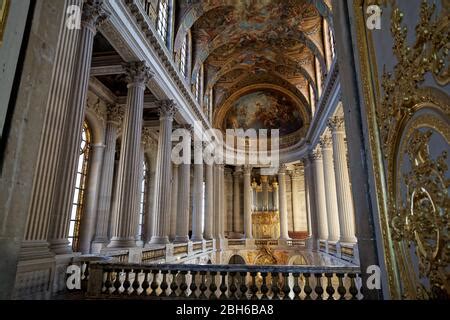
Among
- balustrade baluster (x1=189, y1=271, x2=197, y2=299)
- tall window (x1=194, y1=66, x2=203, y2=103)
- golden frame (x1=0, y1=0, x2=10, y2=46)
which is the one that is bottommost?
balustrade baluster (x1=189, y1=271, x2=197, y2=299)

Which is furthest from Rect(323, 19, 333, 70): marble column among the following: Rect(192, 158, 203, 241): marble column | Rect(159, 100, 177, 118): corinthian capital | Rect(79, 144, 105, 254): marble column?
Rect(79, 144, 105, 254): marble column

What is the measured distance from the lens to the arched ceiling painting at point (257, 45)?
46.2ft

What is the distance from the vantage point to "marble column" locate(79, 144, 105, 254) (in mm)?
10435

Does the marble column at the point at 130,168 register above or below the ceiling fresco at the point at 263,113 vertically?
below

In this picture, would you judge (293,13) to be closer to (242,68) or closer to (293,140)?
(242,68)

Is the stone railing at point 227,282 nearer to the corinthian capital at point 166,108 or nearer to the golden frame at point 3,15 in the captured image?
the golden frame at point 3,15

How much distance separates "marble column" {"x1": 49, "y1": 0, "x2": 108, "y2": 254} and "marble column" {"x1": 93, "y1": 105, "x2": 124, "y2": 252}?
20.8 feet

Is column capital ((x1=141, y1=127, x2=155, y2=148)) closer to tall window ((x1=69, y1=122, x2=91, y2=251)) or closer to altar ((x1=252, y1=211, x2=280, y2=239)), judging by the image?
tall window ((x1=69, y1=122, x2=91, y2=251))

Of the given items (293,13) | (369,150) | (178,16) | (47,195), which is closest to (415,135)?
(369,150)

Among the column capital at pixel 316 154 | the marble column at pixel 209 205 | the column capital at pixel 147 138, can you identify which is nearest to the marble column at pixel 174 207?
the marble column at pixel 209 205

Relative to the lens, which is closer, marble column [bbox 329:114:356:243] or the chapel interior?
the chapel interior

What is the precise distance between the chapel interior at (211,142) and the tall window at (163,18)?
3.7 inches

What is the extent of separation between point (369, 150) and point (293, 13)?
14753 millimetres

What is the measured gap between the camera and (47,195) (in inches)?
166
